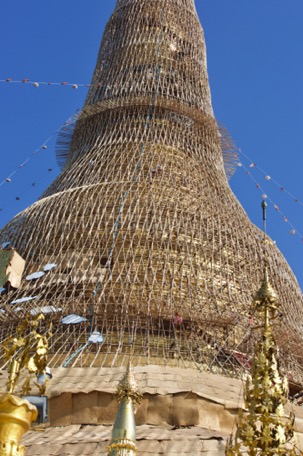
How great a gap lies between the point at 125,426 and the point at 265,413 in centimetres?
122

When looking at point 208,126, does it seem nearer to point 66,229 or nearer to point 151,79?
point 151,79

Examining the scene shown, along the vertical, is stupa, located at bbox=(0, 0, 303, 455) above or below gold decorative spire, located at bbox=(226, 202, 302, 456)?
above

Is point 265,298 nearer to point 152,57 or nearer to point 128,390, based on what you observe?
point 128,390

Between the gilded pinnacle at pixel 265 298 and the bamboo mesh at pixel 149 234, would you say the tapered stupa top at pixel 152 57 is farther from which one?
the gilded pinnacle at pixel 265 298

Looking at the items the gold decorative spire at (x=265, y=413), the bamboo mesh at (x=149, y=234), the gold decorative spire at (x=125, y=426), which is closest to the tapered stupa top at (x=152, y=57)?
the bamboo mesh at (x=149, y=234)

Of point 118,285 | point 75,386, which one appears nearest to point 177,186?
point 118,285

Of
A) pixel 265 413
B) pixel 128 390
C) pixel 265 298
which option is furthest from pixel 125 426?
pixel 265 298

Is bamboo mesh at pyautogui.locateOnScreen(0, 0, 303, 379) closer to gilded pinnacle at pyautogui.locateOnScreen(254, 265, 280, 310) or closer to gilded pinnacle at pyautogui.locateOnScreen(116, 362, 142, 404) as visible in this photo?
gilded pinnacle at pyautogui.locateOnScreen(116, 362, 142, 404)

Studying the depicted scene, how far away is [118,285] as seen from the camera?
16.0m

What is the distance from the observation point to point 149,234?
55.6ft

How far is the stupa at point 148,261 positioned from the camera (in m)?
12.8

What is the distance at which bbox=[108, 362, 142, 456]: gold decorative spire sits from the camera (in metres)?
6.39

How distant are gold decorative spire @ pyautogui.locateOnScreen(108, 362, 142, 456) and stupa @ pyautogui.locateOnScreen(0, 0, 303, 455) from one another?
4.02 metres

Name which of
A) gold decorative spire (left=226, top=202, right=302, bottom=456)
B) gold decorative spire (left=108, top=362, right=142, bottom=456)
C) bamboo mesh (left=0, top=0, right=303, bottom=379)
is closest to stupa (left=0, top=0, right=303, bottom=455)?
bamboo mesh (left=0, top=0, right=303, bottom=379)
